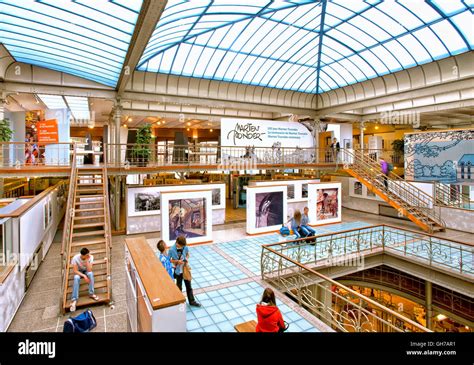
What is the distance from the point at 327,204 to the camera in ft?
55.7

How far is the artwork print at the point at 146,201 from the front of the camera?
1452 centimetres

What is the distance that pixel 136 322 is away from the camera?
15.5ft

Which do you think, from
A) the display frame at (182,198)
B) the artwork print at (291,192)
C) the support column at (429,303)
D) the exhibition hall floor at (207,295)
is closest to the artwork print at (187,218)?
the display frame at (182,198)

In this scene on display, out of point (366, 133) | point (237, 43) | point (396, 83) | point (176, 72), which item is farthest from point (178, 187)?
point (366, 133)

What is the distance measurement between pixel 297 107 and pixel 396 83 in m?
6.95

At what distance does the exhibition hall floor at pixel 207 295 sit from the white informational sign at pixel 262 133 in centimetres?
810

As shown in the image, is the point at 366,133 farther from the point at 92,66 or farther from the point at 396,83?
the point at 92,66

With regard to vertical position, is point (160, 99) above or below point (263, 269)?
above

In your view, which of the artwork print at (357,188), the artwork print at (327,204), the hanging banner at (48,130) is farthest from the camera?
the artwork print at (357,188)

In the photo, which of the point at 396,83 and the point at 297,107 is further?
the point at 297,107

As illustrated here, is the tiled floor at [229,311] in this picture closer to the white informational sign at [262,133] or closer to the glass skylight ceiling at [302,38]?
the glass skylight ceiling at [302,38]
